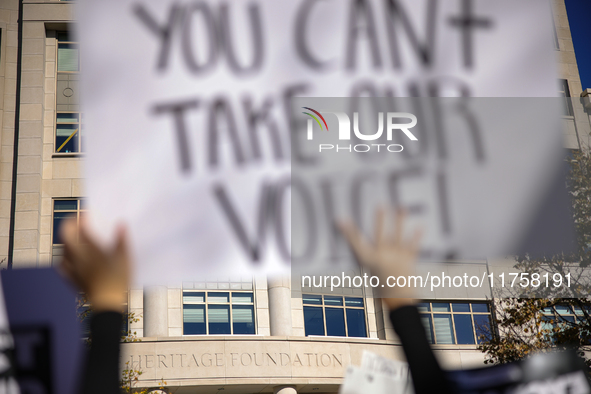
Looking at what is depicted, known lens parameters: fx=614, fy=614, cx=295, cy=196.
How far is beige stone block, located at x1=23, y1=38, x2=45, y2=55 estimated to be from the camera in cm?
2400

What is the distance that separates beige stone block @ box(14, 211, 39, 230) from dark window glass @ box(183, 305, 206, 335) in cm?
616

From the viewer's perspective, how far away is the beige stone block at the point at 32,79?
2353 cm

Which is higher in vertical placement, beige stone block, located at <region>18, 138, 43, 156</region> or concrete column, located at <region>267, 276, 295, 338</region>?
beige stone block, located at <region>18, 138, 43, 156</region>

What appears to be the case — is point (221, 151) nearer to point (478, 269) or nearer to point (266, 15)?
point (266, 15)

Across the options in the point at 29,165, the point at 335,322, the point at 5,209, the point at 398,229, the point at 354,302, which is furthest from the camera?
the point at 354,302

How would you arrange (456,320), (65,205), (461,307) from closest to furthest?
(65,205), (456,320), (461,307)

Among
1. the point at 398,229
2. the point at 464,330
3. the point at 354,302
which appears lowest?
the point at 398,229

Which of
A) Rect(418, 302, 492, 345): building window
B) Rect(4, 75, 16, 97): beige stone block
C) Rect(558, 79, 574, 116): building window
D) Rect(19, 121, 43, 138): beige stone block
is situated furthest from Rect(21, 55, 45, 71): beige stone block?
Rect(558, 79, 574, 116): building window

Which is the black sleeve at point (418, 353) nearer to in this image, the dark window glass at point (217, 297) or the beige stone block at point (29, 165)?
the dark window glass at point (217, 297)

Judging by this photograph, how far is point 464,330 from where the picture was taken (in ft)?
82.9

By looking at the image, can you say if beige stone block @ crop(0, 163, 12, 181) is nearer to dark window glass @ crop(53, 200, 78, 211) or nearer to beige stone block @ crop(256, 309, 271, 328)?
dark window glass @ crop(53, 200, 78, 211)

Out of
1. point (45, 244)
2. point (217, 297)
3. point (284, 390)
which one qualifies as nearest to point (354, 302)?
point (284, 390)

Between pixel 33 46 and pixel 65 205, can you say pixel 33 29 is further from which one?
pixel 65 205

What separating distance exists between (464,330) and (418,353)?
82.3 feet
